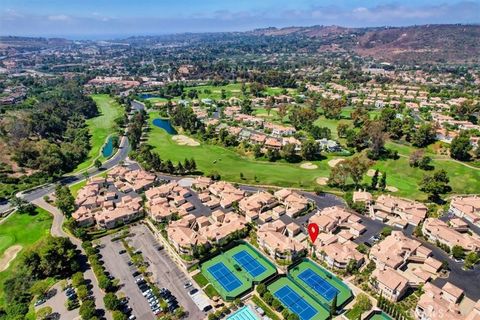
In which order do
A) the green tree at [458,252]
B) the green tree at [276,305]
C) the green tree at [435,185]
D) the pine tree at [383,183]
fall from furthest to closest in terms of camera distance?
1. the pine tree at [383,183]
2. the green tree at [435,185]
3. the green tree at [458,252]
4. the green tree at [276,305]

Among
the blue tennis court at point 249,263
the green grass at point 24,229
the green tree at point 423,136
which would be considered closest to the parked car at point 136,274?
the blue tennis court at point 249,263

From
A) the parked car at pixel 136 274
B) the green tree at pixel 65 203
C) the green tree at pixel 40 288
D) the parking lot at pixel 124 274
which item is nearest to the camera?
the parking lot at pixel 124 274

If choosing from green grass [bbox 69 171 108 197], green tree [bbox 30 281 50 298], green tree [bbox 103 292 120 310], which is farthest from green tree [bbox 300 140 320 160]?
green tree [bbox 30 281 50 298]

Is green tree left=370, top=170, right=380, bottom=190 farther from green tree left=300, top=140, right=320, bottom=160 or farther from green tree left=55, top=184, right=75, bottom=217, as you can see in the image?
green tree left=55, top=184, right=75, bottom=217

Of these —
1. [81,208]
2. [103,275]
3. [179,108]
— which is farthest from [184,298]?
[179,108]

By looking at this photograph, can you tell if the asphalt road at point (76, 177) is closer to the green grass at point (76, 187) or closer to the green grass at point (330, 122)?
the green grass at point (76, 187)

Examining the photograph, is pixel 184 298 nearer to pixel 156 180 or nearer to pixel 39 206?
pixel 156 180
